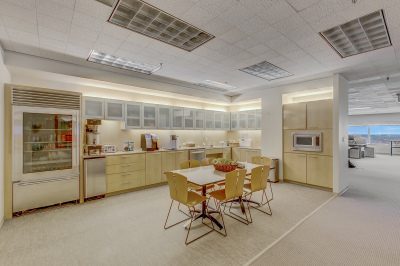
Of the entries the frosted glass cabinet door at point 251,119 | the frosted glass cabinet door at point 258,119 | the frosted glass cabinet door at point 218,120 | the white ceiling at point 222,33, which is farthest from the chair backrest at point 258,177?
the frosted glass cabinet door at point 218,120

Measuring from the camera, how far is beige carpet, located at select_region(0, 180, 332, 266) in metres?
2.27

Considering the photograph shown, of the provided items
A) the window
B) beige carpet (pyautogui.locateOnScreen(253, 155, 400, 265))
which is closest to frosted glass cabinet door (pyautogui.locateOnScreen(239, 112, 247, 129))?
beige carpet (pyautogui.locateOnScreen(253, 155, 400, 265))

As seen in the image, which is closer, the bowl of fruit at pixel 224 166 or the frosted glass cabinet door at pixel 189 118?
the bowl of fruit at pixel 224 166

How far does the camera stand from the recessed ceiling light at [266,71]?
431 cm

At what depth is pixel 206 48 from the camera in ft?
11.3

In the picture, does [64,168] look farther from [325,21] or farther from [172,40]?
[325,21]

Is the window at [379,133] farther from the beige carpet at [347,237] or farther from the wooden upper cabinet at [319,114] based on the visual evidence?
the beige carpet at [347,237]

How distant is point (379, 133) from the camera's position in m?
13.2

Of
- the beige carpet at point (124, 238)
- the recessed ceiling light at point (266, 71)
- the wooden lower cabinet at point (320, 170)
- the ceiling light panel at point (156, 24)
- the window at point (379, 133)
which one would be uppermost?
the ceiling light panel at point (156, 24)

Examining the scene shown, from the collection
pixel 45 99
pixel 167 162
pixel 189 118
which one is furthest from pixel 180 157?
pixel 45 99

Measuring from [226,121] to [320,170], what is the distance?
11.9 ft

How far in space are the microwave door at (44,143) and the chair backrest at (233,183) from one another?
10.4 ft

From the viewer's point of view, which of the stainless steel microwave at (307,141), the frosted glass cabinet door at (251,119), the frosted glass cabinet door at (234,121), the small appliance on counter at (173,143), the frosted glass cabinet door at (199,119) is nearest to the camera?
the stainless steel microwave at (307,141)

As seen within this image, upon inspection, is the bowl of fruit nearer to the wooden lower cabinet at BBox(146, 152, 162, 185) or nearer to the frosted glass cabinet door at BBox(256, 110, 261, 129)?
the wooden lower cabinet at BBox(146, 152, 162, 185)
